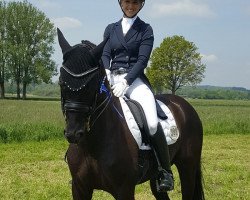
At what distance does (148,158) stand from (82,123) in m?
1.41

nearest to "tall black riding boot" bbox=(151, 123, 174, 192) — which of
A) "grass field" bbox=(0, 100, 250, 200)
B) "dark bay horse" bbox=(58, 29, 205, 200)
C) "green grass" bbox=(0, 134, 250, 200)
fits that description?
"dark bay horse" bbox=(58, 29, 205, 200)

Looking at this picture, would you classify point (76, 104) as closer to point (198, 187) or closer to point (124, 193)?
point (124, 193)

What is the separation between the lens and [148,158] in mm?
4383

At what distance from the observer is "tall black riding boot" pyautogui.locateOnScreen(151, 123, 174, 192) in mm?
4293

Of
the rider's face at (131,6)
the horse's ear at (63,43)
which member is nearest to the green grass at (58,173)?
the rider's face at (131,6)

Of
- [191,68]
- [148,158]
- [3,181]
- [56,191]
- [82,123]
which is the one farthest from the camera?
[191,68]

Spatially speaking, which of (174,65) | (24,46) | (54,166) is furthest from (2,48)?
(54,166)

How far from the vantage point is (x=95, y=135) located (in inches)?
146

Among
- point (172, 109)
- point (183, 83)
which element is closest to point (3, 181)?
point (172, 109)

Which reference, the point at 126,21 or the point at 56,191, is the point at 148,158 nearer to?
the point at 126,21

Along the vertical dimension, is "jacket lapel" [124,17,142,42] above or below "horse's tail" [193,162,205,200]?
above

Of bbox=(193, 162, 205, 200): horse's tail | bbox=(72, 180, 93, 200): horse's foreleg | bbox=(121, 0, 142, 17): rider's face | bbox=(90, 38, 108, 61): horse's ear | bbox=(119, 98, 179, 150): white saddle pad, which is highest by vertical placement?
bbox=(121, 0, 142, 17): rider's face

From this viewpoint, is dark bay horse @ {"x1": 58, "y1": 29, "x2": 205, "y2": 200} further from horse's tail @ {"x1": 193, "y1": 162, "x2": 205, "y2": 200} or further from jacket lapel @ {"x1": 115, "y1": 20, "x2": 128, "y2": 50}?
horse's tail @ {"x1": 193, "y1": 162, "x2": 205, "y2": 200}

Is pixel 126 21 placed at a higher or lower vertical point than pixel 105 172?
higher
